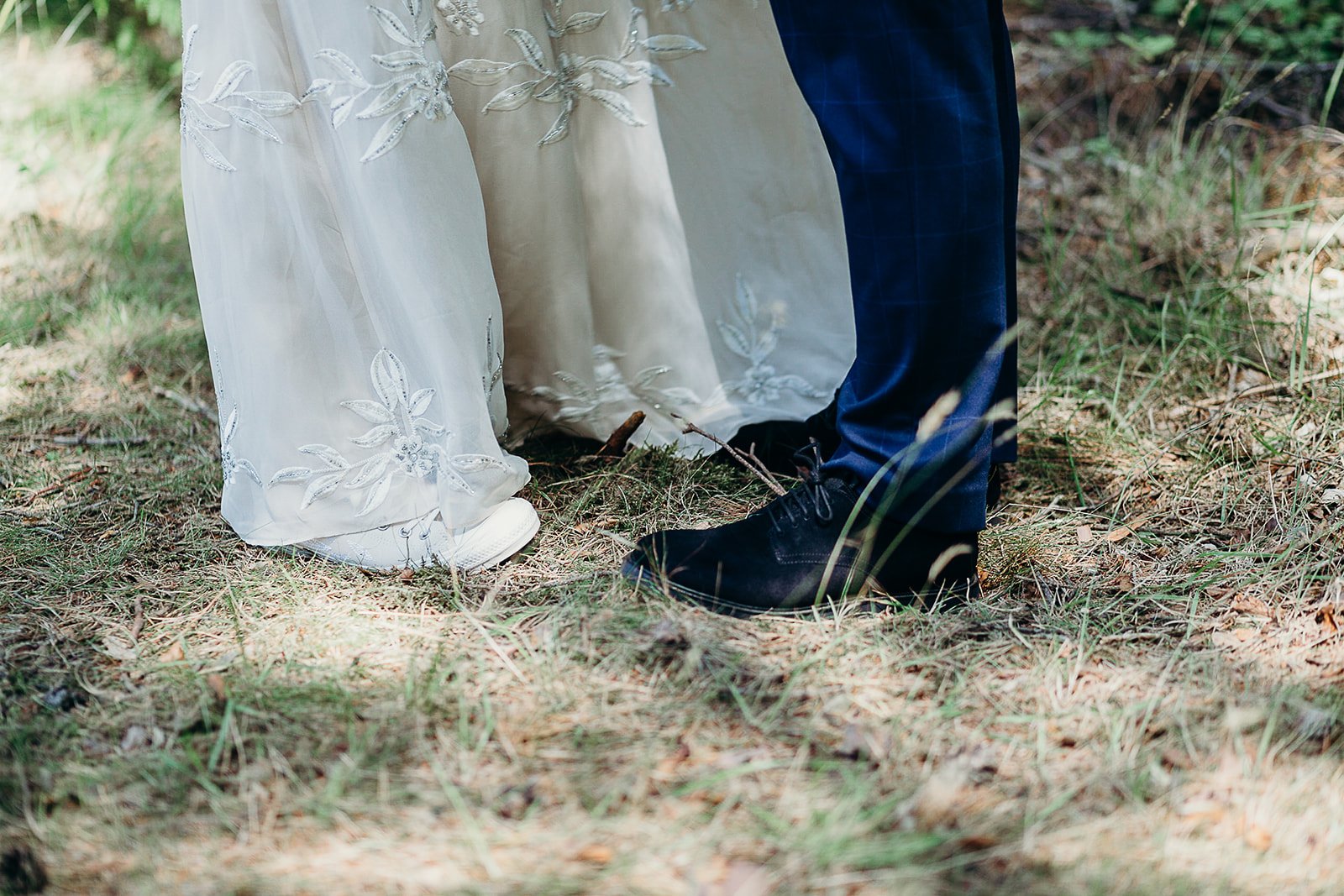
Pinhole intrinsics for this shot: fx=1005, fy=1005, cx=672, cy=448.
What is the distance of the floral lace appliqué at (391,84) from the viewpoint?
1182 millimetres

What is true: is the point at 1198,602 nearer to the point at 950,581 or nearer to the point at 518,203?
the point at 950,581

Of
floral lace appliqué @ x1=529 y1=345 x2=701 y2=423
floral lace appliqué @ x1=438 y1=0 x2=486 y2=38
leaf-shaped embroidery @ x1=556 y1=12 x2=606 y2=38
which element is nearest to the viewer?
floral lace appliqué @ x1=438 y1=0 x2=486 y2=38

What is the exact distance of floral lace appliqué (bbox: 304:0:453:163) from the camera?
1.18 meters

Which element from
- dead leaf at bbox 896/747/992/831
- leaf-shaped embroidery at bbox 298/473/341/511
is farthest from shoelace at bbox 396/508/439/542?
dead leaf at bbox 896/747/992/831

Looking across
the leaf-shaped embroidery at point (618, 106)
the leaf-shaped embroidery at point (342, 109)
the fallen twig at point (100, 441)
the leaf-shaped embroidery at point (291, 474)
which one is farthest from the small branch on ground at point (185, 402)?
the leaf-shaped embroidery at point (618, 106)

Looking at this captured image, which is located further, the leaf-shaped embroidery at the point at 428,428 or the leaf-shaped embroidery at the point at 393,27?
the leaf-shaped embroidery at the point at 428,428

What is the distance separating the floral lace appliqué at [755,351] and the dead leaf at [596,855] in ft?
2.97

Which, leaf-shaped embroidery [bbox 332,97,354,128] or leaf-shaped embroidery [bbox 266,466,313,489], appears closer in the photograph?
leaf-shaped embroidery [bbox 332,97,354,128]

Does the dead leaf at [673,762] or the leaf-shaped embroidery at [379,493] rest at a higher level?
the leaf-shaped embroidery at [379,493]

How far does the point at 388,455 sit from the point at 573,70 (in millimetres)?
598

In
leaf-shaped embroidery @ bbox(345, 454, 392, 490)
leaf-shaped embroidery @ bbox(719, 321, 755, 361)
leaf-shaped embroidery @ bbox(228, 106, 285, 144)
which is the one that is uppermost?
leaf-shaped embroidery @ bbox(228, 106, 285, 144)

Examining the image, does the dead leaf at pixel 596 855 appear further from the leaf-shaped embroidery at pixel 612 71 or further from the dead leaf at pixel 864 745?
the leaf-shaped embroidery at pixel 612 71

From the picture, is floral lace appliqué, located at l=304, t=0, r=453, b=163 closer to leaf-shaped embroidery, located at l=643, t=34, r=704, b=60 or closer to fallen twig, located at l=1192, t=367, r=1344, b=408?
leaf-shaped embroidery, located at l=643, t=34, r=704, b=60

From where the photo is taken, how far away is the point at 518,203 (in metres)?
1.42
